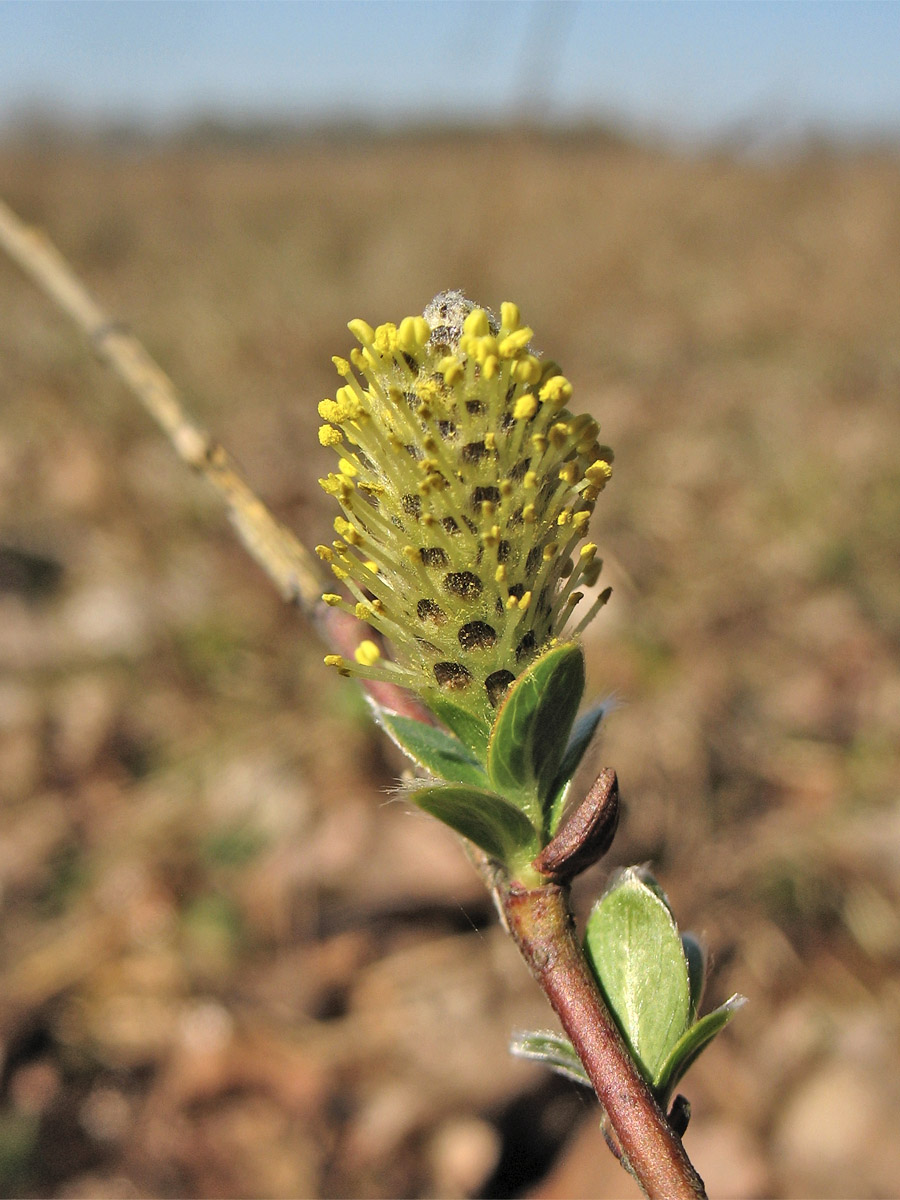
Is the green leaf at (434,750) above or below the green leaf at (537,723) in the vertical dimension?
above

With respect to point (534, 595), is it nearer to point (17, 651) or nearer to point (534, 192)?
point (17, 651)

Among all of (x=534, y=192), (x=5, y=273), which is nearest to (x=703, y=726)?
(x=5, y=273)

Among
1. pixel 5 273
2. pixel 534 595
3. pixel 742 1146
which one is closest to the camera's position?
pixel 534 595

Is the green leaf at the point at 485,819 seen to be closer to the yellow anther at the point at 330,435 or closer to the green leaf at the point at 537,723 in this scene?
the green leaf at the point at 537,723

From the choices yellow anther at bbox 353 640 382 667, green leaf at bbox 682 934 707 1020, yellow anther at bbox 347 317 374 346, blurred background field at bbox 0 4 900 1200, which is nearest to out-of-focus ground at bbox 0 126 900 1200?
blurred background field at bbox 0 4 900 1200

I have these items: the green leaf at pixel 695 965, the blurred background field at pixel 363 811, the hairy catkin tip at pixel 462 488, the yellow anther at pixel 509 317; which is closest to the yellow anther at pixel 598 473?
the hairy catkin tip at pixel 462 488

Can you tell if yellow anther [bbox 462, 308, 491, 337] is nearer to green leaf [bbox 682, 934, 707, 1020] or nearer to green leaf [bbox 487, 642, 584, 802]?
green leaf [bbox 487, 642, 584, 802]
